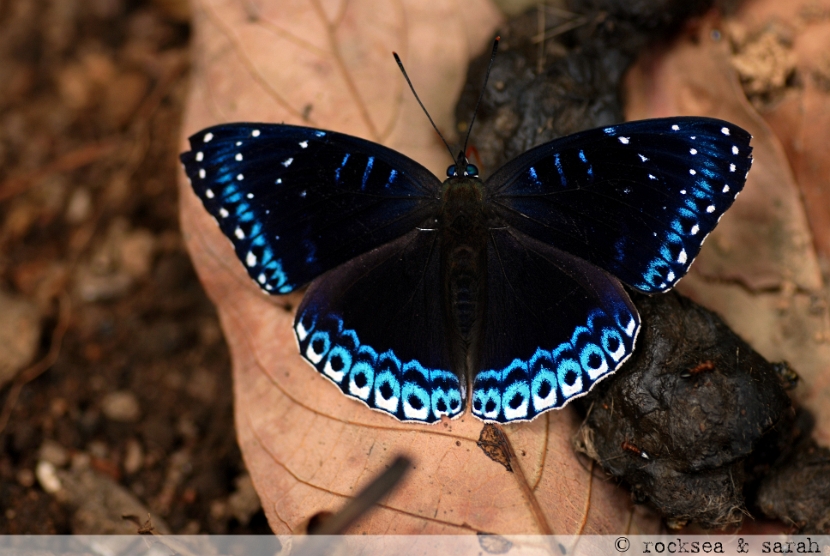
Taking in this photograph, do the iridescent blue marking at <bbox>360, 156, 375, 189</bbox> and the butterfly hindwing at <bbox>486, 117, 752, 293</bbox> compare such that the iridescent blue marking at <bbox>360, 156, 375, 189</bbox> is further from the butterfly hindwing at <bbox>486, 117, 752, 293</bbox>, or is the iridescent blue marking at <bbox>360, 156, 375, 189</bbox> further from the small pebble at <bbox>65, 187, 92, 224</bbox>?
the small pebble at <bbox>65, 187, 92, 224</bbox>

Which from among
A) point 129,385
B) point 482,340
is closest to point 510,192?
point 482,340

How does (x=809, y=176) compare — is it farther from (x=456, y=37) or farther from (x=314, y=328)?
(x=314, y=328)

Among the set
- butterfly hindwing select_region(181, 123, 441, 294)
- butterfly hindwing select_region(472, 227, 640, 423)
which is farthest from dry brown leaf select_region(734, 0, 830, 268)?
butterfly hindwing select_region(181, 123, 441, 294)

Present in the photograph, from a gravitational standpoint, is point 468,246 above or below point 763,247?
above

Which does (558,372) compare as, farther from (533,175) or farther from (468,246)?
(533,175)

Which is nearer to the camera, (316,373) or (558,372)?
(558,372)

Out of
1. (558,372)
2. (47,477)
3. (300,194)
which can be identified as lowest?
(47,477)

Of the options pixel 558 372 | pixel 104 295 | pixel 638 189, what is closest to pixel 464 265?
pixel 558 372
